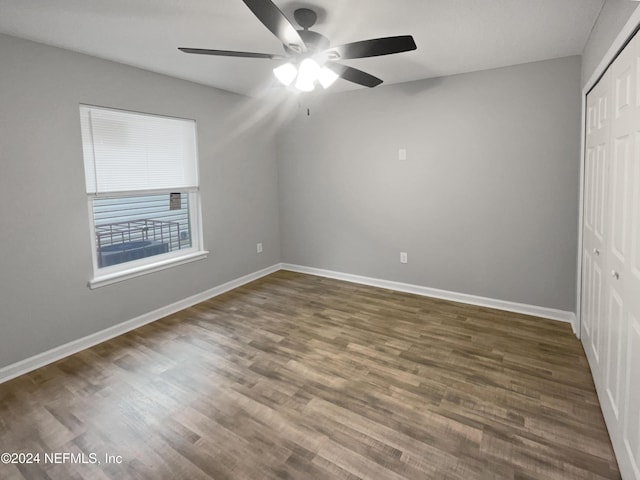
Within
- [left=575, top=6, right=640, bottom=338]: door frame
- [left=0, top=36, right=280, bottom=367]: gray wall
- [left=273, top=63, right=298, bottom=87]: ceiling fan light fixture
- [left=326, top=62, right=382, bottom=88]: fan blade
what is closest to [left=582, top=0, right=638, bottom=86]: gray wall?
[left=575, top=6, right=640, bottom=338]: door frame

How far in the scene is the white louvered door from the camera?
1492mm

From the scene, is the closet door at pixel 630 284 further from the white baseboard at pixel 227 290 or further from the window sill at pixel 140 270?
the window sill at pixel 140 270

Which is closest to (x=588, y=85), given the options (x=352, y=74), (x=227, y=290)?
(x=352, y=74)

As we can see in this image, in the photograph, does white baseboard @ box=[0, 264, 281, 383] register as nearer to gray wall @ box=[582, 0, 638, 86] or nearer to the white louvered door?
the white louvered door

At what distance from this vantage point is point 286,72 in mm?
2352

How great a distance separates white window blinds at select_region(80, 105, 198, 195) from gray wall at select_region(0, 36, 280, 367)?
99mm

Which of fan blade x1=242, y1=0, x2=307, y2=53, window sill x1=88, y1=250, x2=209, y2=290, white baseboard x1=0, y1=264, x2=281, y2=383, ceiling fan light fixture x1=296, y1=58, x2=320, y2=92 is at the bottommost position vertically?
white baseboard x1=0, y1=264, x2=281, y2=383

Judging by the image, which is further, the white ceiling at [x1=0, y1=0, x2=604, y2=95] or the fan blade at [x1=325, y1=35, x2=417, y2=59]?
the white ceiling at [x1=0, y1=0, x2=604, y2=95]

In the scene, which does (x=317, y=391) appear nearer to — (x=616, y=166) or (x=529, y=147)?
(x=616, y=166)

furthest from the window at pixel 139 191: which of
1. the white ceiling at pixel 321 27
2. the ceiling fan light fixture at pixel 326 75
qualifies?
the ceiling fan light fixture at pixel 326 75

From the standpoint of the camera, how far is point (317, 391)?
92.6 inches

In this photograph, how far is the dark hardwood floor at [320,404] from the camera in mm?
1759

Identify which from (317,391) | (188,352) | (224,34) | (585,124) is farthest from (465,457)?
(224,34)

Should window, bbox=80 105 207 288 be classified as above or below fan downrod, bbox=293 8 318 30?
below
